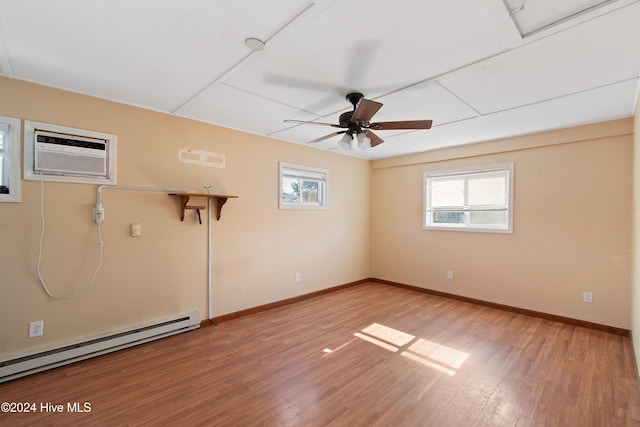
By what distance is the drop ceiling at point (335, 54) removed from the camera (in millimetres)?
1532

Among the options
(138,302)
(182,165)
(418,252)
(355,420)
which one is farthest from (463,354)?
(182,165)

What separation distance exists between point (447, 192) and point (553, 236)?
151 centimetres

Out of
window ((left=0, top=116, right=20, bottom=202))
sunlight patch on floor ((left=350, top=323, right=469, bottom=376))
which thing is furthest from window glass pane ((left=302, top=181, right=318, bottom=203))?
window ((left=0, top=116, right=20, bottom=202))

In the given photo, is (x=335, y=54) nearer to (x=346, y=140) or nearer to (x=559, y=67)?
(x=346, y=140)

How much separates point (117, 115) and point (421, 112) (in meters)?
3.06

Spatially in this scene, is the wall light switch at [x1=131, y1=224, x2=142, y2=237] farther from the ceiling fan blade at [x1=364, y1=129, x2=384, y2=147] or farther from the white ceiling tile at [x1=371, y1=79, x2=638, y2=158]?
the white ceiling tile at [x1=371, y1=79, x2=638, y2=158]

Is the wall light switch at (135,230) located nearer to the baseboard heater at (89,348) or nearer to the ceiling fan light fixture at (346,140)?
the baseboard heater at (89,348)

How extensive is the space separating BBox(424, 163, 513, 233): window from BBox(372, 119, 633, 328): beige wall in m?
0.11

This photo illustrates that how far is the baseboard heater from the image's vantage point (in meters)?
2.26

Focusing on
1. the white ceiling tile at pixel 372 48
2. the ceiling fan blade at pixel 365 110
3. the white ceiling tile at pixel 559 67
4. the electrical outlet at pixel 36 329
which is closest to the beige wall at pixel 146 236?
the electrical outlet at pixel 36 329

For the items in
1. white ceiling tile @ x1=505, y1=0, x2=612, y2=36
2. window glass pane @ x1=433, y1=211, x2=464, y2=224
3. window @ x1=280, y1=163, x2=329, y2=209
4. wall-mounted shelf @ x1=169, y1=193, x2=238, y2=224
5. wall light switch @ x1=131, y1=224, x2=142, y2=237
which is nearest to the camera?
white ceiling tile @ x1=505, y1=0, x2=612, y2=36

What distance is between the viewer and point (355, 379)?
233 cm

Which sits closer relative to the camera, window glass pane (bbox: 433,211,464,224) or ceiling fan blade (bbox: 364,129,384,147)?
ceiling fan blade (bbox: 364,129,384,147)

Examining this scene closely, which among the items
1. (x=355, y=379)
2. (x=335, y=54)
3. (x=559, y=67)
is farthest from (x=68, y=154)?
(x=559, y=67)
